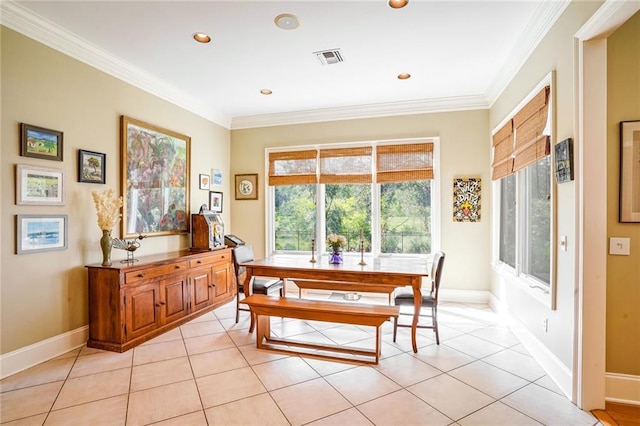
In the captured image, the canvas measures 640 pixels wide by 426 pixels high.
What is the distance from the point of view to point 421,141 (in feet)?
15.8

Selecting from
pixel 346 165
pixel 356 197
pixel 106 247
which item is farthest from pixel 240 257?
pixel 346 165

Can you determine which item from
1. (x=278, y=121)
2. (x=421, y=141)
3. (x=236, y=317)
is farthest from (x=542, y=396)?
(x=278, y=121)

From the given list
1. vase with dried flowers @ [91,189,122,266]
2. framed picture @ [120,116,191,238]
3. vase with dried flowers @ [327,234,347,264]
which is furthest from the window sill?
framed picture @ [120,116,191,238]

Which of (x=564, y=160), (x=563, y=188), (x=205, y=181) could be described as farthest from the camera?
(x=205, y=181)

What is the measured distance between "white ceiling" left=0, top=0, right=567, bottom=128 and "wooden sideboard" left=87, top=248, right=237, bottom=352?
212cm

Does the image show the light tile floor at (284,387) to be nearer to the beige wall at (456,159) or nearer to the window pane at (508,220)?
the window pane at (508,220)

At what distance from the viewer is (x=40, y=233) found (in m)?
2.80

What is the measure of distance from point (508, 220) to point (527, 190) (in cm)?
78

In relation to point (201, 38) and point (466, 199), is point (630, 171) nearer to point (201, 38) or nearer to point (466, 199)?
point (466, 199)

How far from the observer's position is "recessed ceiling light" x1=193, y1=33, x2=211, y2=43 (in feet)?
9.73

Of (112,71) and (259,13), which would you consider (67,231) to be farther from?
(259,13)

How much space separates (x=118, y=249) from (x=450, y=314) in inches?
158

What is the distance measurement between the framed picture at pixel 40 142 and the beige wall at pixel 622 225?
442 centimetres

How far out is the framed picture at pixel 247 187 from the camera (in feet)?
18.2
